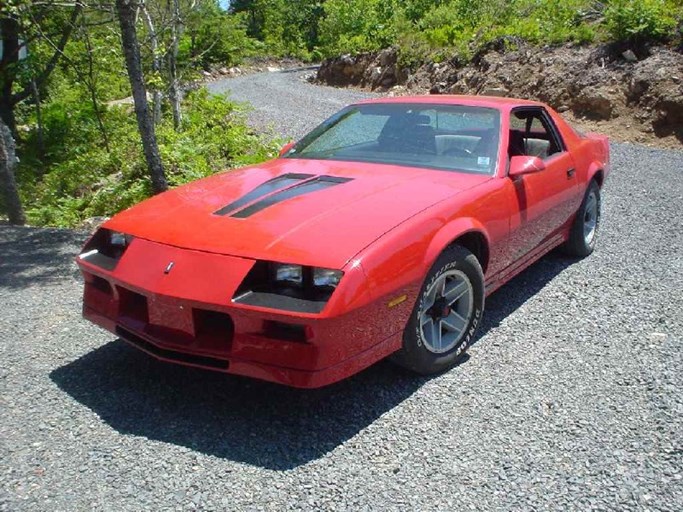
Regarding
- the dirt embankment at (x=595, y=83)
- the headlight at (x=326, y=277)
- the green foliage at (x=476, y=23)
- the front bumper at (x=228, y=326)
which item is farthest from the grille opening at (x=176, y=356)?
the green foliage at (x=476, y=23)

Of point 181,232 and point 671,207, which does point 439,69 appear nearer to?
point 671,207

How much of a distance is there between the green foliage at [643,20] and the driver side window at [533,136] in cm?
974

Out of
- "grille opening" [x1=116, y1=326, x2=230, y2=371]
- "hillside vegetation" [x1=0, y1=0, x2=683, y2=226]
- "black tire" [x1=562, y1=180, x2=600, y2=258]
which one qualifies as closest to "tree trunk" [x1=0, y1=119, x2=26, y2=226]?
"hillside vegetation" [x1=0, y1=0, x2=683, y2=226]

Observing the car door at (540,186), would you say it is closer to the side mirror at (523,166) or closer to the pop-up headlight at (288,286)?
the side mirror at (523,166)

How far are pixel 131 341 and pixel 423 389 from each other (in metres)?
1.45

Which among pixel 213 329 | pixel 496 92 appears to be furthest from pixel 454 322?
pixel 496 92

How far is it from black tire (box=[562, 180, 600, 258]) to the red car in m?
0.63

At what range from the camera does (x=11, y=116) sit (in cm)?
1490

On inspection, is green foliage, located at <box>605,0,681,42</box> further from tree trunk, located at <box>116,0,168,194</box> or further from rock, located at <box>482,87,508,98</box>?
Result: tree trunk, located at <box>116,0,168,194</box>

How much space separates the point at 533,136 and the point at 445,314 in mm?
2348

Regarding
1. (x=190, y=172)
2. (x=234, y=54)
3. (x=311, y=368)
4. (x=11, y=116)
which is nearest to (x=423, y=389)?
(x=311, y=368)

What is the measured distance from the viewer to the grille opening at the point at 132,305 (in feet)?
10.5

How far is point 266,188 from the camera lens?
381cm

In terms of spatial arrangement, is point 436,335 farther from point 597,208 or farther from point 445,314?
point 597,208
